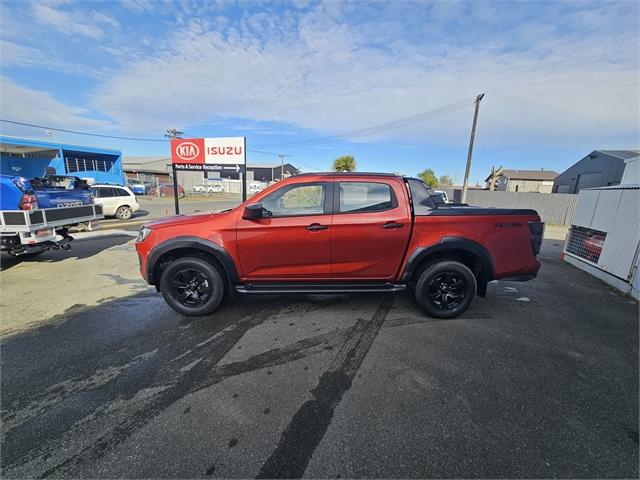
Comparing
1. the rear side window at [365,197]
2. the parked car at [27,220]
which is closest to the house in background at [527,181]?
the rear side window at [365,197]

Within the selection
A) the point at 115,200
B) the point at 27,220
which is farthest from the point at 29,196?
the point at 115,200

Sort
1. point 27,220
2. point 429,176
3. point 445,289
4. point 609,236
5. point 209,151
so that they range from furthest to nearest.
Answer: point 429,176
point 209,151
point 609,236
point 27,220
point 445,289

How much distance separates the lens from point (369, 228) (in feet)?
11.4

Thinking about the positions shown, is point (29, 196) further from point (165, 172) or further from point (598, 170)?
point (165, 172)

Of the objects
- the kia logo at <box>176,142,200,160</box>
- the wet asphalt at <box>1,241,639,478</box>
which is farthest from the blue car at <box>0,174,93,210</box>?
the kia logo at <box>176,142,200,160</box>

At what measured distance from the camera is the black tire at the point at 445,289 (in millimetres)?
3609

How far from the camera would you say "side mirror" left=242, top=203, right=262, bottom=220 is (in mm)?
3398

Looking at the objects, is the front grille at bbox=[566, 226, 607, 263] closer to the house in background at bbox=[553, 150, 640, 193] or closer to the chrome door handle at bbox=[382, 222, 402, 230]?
the chrome door handle at bbox=[382, 222, 402, 230]

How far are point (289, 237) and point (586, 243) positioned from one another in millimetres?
6922

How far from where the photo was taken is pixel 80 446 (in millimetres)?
1869

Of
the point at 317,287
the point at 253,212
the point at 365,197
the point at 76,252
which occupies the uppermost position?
the point at 365,197

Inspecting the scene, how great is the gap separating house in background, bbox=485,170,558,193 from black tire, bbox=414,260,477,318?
63.3m

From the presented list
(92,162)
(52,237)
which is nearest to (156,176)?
(92,162)

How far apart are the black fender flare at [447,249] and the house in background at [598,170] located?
23047 mm
